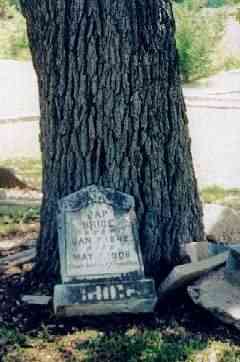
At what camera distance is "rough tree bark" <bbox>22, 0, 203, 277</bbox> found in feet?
12.1

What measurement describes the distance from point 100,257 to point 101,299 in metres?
0.26

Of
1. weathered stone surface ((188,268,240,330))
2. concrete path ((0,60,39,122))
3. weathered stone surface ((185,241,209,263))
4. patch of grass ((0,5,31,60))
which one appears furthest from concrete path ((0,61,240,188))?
weathered stone surface ((188,268,240,330))

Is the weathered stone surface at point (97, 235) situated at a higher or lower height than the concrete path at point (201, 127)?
higher

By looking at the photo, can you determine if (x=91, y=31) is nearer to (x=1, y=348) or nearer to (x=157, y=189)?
(x=157, y=189)

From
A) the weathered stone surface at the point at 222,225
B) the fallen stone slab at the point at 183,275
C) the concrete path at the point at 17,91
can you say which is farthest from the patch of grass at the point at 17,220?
the concrete path at the point at 17,91

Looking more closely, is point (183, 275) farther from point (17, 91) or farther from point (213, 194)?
point (17, 91)

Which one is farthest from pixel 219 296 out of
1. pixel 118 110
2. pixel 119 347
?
pixel 118 110

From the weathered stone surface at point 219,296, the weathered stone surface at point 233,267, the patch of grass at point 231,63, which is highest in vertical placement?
the weathered stone surface at point 233,267

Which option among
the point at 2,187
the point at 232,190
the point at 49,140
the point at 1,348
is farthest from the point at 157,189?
the point at 2,187

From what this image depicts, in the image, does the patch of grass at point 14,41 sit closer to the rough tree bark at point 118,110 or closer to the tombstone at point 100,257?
the rough tree bark at point 118,110

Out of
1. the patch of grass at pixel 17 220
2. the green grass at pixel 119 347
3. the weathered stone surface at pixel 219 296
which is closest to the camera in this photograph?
the green grass at pixel 119 347

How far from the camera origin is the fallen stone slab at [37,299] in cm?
371

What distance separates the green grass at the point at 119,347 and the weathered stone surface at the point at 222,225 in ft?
3.63

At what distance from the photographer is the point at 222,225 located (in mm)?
4484
